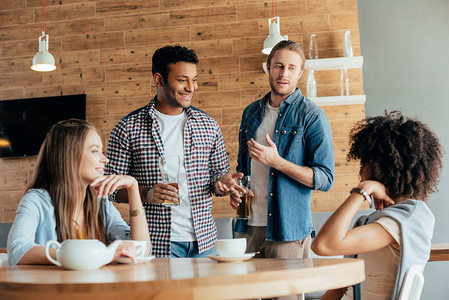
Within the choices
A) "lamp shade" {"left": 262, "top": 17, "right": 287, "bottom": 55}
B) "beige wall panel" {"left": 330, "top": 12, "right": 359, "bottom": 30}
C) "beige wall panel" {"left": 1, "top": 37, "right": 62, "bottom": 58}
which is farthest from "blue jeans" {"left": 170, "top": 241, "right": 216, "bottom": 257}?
"beige wall panel" {"left": 1, "top": 37, "right": 62, "bottom": 58}

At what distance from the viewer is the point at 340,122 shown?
3.99 m

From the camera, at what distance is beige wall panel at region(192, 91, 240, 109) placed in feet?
13.7

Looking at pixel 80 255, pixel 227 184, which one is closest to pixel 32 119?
pixel 227 184

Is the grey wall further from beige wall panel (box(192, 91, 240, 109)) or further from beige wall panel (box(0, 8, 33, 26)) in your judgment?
beige wall panel (box(0, 8, 33, 26))

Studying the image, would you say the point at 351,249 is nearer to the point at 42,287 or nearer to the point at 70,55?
the point at 42,287

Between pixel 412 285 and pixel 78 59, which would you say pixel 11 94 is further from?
pixel 412 285

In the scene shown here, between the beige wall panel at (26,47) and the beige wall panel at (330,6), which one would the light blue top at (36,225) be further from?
the beige wall panel at (26,47)

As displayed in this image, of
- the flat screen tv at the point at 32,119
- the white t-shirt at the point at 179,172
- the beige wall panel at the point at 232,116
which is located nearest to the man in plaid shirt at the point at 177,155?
the white t-shirt at the point at 179,172

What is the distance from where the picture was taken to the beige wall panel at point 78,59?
4.43 meters

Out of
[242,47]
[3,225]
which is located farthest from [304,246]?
[3,225]

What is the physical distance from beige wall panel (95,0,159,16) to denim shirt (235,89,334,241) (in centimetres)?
268

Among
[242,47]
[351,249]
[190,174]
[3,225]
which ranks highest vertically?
[242,47]

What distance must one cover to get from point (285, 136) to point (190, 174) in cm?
46

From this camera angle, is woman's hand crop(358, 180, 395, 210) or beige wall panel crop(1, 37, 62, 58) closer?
woman's hand crop(358, 180, 395, 210)
